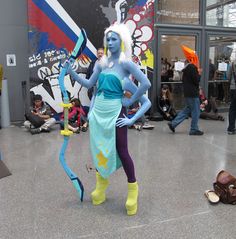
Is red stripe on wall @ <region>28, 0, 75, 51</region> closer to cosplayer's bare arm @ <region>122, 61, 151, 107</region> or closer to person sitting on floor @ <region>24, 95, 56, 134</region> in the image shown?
person sitting on floor @ <region>24, 95, 56, 134</region>

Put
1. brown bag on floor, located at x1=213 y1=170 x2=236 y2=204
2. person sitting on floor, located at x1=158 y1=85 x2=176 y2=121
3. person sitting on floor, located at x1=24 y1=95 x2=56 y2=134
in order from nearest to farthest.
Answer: brown bag on floor, located at x1=213 y1=170 x2=236 y2=204 < person sitting on floor, located at x1=24 y1=95 x2=56 y2=134 < person sitting on floor, located at x1=158 y1=85 x2=176 y2=121

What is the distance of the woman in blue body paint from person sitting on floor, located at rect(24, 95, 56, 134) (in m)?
3.80

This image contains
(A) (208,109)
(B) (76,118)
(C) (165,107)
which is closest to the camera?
Answer: (B) (76,118)

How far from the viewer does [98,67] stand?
10.8 ft

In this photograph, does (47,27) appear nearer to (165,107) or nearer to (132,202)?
(165,107)

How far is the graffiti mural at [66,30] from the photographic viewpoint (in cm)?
748

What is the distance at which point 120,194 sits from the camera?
3.67 meters

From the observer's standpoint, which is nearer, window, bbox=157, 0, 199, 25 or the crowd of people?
the crowd of people

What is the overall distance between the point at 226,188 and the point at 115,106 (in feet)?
4.55

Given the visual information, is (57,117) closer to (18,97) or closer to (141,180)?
(18,97)

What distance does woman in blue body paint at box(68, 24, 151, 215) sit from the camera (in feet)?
10.1

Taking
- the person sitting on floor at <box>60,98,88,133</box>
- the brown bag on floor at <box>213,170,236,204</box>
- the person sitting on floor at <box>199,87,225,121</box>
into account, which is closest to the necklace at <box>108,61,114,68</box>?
the brown bag on floor at <box>213,170,236,204</box>

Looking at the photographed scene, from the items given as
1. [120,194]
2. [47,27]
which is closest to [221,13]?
[47,27]

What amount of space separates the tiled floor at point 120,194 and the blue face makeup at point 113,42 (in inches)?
58.8
